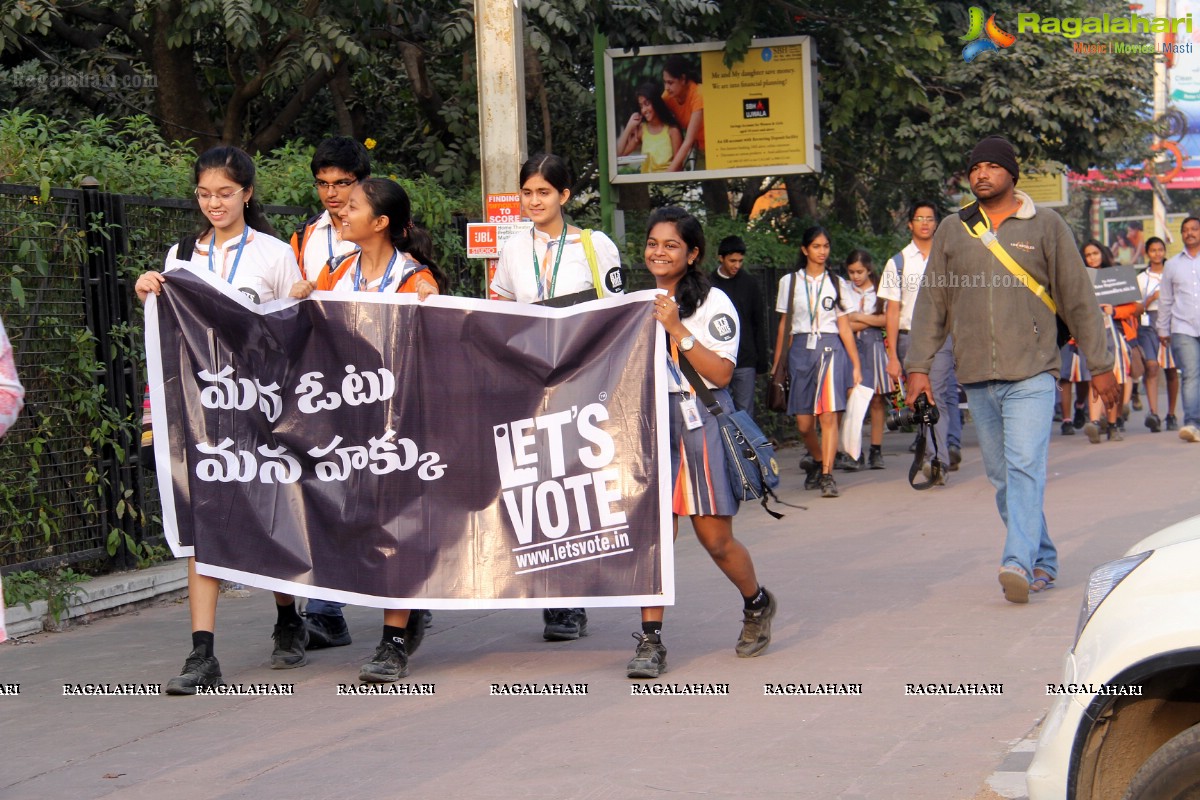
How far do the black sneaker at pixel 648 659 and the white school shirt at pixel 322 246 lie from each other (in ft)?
6.88

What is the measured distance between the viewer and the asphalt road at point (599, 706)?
16.0 ft

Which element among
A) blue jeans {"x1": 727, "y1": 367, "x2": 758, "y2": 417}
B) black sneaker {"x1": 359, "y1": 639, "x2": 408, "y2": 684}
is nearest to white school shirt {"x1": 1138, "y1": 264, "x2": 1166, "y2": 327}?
blue jeans {"x1": 727, "y1": 367, "x2": 758, "y2": 417}

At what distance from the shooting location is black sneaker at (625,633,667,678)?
6.10 meters

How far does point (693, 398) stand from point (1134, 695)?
2962mm

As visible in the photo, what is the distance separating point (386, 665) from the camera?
20.2ft

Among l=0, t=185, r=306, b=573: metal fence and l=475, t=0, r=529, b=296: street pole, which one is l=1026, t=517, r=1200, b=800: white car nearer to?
l=0, t=185, r=306, b=573: metal fence

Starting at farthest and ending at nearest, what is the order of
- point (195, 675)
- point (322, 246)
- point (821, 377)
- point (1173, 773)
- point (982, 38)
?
point (982, 38), point (821, 377), point (322, 246), point (195, 675), point (1173, 773)

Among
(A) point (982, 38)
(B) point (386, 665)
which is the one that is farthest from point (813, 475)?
(A) point (982, 38)

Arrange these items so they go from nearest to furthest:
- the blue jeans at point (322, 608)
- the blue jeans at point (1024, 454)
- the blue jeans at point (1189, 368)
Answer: the blue jeans at point (322, 608) < the blue jeans at point (1024, 454) < the blue jeans at point (1189, 368)

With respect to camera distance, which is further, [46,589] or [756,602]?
[46,589]

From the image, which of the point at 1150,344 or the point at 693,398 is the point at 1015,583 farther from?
the point at 1150,344

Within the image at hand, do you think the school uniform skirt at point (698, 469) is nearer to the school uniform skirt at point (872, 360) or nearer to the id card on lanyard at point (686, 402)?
the id card on lanyard at point (686, 402)

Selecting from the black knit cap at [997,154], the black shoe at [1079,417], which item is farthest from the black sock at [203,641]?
the black shoe at [1079,417]

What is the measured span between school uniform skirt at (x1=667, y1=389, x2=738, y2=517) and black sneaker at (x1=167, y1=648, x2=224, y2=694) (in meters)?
1.93
